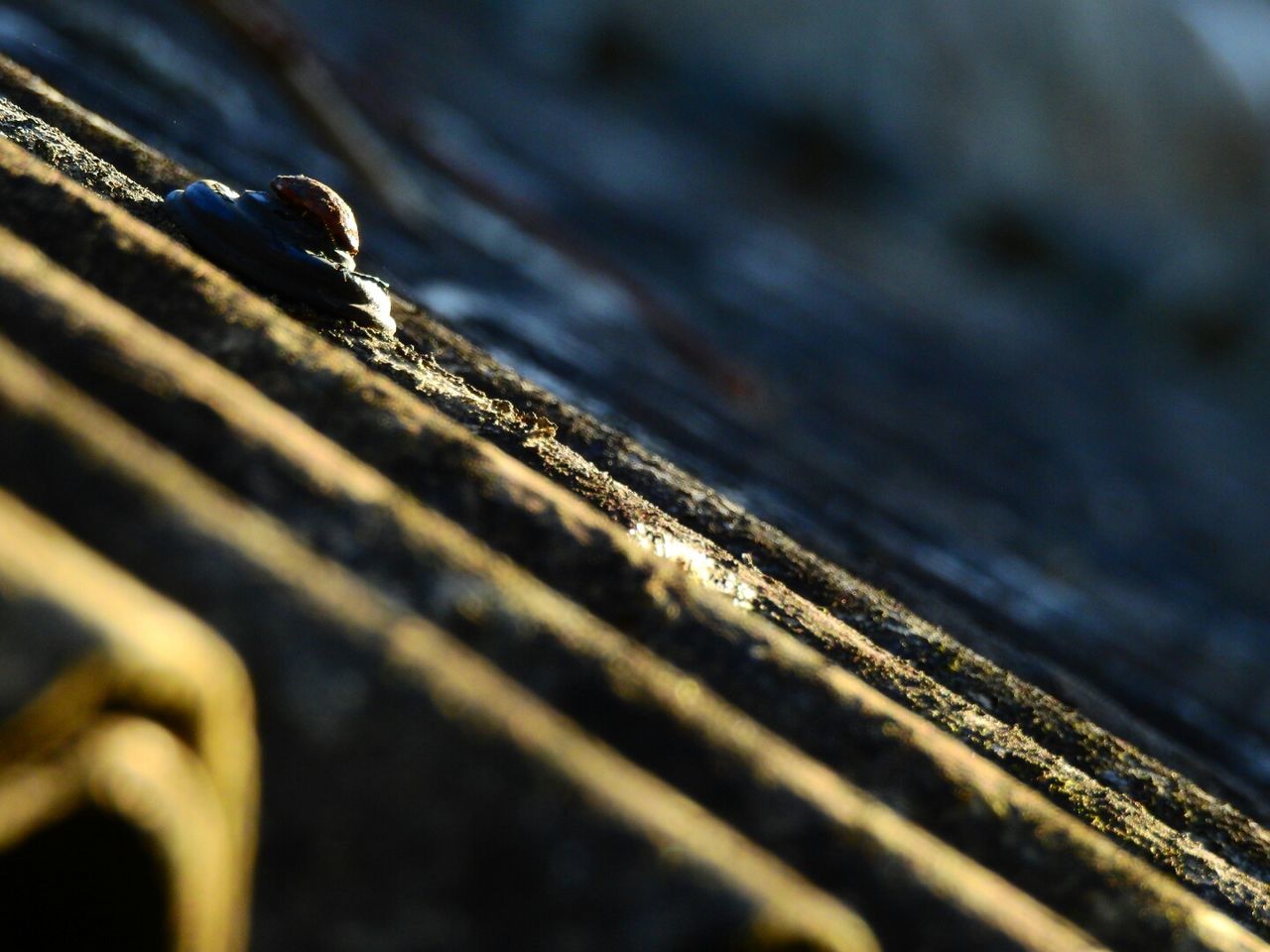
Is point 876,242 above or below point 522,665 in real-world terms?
above

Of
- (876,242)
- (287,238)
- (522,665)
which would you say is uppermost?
(876,242)

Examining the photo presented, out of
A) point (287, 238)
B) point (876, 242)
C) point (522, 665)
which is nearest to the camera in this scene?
point (522, 665)

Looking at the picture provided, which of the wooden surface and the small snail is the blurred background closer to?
the wooden surface

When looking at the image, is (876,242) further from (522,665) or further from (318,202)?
(522,665)

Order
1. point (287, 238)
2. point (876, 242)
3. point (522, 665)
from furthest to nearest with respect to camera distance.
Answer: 1. point (876, 242)
2. point (287, 238)
3. point (522, 665)

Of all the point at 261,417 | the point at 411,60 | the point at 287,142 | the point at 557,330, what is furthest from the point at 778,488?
the point at 411,60

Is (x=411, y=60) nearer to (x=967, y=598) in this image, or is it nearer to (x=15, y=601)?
(x=967, y=598)

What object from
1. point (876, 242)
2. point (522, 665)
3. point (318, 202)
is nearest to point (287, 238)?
point (318, 202)

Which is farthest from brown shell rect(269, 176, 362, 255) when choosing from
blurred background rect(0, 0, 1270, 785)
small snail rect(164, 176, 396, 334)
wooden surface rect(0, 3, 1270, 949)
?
blurred background rect(0, 0, 1270, 785)
